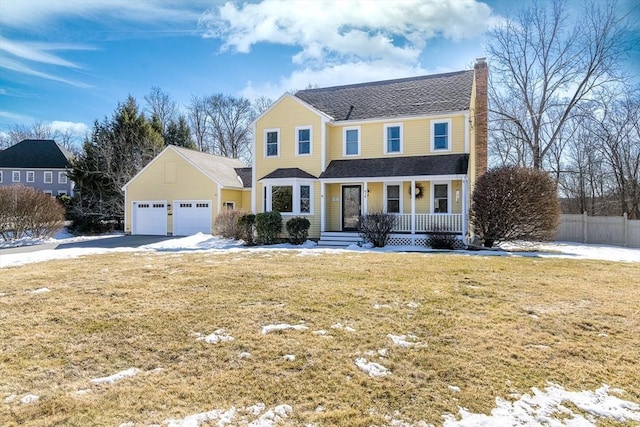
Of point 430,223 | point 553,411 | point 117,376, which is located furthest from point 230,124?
point 553,411

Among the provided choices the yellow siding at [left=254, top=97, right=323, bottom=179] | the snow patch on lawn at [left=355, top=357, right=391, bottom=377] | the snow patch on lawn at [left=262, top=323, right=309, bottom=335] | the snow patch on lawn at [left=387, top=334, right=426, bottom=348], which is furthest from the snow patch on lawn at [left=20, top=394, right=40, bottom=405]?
the yellow siding at [left=254, top=97, right=323, bottom=179]

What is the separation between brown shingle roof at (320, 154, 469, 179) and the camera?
53.1 ft

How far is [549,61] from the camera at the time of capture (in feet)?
79.7

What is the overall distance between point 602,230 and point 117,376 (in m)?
21.5

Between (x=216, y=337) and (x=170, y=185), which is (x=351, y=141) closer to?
(x=170, y=185)

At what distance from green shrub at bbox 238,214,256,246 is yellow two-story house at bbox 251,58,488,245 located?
1734 mm

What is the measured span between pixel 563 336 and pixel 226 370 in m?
4.11

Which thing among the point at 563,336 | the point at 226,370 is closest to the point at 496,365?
the point at 563,336

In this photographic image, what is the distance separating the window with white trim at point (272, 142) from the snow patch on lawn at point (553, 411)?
17.3 meters

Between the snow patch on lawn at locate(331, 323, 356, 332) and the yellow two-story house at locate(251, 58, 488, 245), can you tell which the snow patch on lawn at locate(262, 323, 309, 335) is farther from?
the yellow two-story house at locate(251, 58, 488, 245)

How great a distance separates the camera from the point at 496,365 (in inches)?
155

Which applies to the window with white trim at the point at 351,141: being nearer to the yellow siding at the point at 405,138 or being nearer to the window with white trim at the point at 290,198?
the yellow siding at the point at 405,138

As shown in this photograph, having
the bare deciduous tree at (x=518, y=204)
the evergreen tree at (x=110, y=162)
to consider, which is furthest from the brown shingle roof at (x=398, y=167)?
the evergreen tree at (x=110, y=162)

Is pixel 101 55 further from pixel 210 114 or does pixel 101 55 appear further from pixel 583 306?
pixel 210 114
